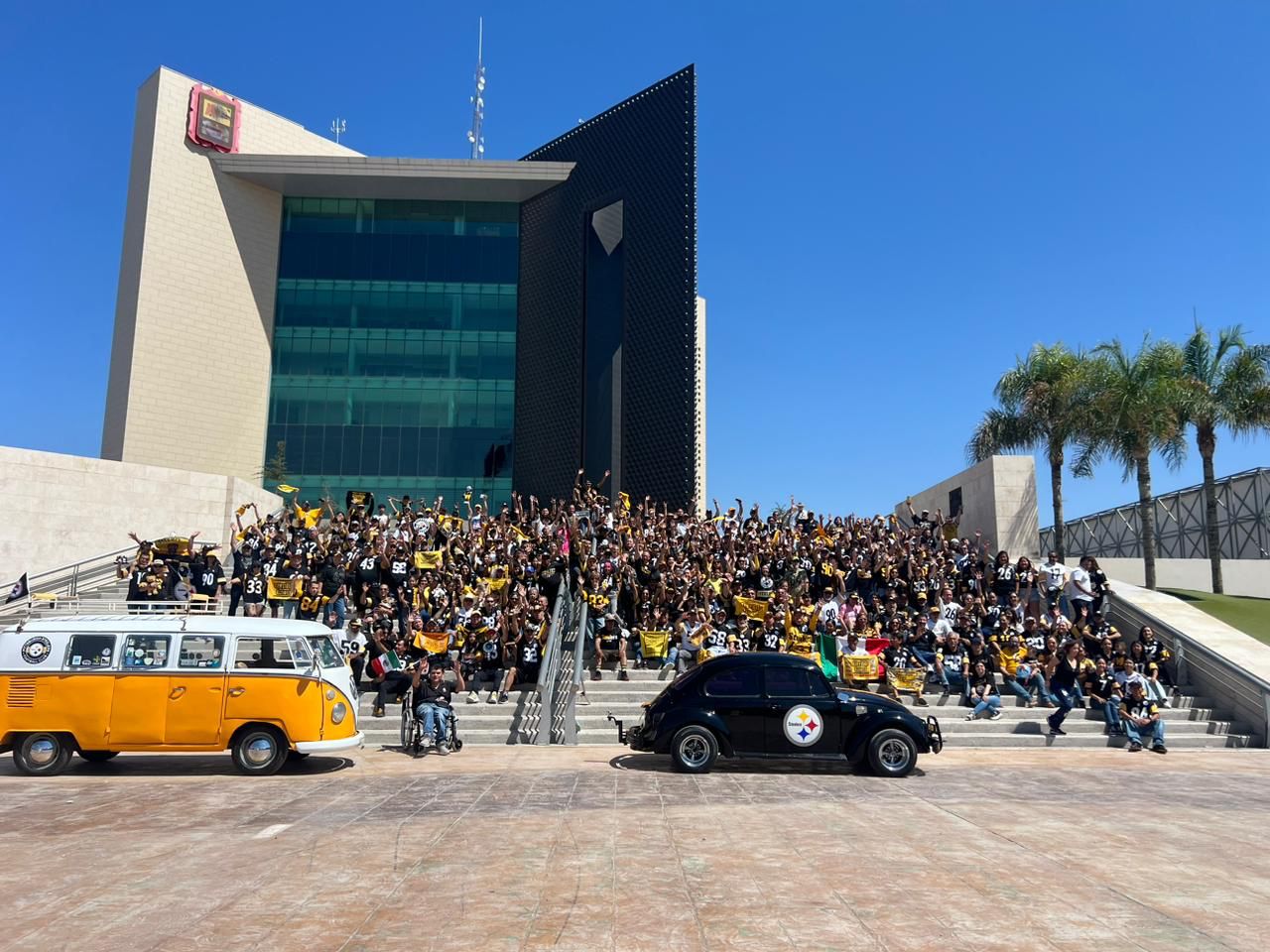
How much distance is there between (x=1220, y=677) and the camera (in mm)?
16953

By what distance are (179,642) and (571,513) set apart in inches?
485

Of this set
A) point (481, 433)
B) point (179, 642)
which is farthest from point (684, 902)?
point (481, 433)

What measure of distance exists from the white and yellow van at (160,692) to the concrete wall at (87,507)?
1500cm

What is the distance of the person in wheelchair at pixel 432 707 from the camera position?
14.4m

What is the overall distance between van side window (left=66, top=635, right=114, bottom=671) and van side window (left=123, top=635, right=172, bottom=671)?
228 mm

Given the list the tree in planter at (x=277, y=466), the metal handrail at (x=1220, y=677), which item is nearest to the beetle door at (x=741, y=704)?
the metal handrail at (x=1220, y=677)

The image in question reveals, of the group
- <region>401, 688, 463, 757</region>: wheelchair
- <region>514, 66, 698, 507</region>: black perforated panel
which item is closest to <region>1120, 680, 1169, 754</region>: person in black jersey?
<region>401, 688, 463, 757</region>: wheelchair

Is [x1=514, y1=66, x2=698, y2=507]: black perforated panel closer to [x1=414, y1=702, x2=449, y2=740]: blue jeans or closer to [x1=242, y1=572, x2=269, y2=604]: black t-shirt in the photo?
[x1=242, y1=572, x2=269, y2=604]: black t-shirt

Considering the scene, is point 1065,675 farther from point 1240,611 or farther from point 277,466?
point 277,466

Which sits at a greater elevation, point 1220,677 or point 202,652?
point 202,652

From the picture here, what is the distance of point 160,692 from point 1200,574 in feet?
118

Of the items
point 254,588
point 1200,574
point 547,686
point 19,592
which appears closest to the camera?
point 547,686

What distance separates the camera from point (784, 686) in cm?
1258

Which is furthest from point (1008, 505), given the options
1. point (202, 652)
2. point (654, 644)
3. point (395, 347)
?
point (395, 347)
